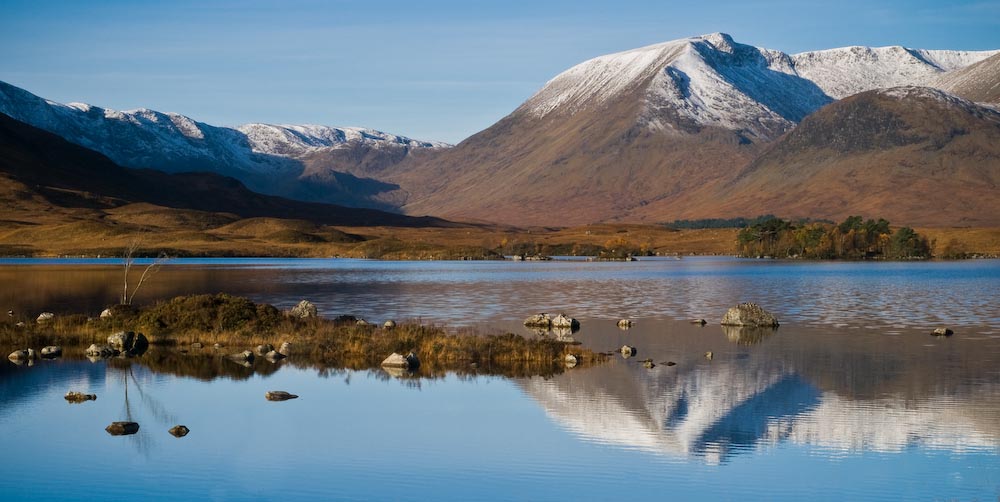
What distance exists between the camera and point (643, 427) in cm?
2973

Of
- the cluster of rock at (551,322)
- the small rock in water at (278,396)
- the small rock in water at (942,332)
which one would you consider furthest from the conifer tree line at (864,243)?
the small rock in water at (278,396)

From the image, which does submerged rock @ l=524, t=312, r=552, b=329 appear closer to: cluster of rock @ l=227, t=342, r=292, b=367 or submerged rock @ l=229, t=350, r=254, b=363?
cluster of rock @ l=227, t=342, r=292, b=367

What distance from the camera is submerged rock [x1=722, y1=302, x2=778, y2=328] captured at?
5850cm

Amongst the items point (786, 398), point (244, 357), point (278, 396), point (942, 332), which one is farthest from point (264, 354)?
point (942, 332)

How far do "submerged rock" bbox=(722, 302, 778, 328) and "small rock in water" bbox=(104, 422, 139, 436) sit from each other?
3757cm

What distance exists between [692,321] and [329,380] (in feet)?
95.0

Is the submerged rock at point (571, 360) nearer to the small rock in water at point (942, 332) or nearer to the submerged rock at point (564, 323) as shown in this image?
the submerged rock at point (564, 323)

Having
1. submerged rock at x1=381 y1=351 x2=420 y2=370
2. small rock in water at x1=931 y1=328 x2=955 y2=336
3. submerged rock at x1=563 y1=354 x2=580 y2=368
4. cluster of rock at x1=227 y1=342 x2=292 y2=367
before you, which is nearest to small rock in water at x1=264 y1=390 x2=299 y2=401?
submerged rock at x1=381 y1=351 x2=420 y2=370

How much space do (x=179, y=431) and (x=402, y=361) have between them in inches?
534

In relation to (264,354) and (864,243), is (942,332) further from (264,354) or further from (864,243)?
(864,243)

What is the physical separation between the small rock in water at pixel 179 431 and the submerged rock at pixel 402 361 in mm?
13038

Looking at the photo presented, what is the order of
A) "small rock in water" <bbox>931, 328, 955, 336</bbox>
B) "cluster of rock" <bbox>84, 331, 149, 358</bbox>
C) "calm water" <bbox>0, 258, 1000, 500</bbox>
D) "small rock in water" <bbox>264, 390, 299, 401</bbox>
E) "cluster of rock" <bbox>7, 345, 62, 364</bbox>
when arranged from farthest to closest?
1. "small rock in water" <bbox>931, 328, 955, 336</bbox>
2. "cluster of rock" <bbox>84, 331, 149, 358</bbox>
3. "cluster of rock" <bbox>7, 345, 62, 364</bbox>
4. "small rock in water" <bbox>264, 390, 299, 401</bbox>
5. "calm water" <bbox>0, 258, 1000, 500</bbox>

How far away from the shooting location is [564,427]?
29.7 m

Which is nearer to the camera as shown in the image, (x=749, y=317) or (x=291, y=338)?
(x=291, y=338)
